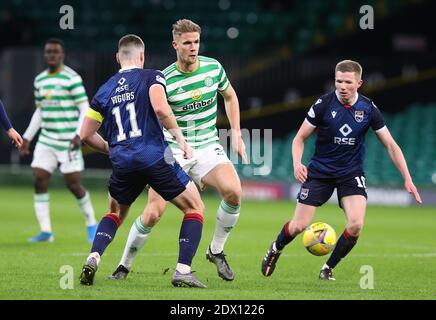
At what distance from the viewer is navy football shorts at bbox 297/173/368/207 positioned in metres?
9.23

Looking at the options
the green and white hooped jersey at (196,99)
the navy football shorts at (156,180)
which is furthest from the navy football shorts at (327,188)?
the navy football shorts at (156,180)

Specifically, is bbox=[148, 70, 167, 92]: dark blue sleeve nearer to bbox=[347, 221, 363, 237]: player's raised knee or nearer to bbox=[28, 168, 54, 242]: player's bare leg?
bbox=[347, 221, 363, 237]: player's raised knee

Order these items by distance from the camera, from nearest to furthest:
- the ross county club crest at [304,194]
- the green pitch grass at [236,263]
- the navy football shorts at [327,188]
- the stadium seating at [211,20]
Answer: the green pitch grass at [236,263] → the navy football shorts at [327,188] → the ross county club crest at [304,194] → the stadium seating at [211,20]

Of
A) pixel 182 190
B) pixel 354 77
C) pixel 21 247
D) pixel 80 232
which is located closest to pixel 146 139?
pixel 182 190

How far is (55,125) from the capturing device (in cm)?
1279

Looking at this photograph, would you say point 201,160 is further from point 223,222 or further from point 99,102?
point 99,102

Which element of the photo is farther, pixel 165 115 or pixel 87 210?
pixel 87 210

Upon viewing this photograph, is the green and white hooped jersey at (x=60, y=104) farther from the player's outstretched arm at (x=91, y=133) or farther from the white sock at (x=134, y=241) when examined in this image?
the player's outstretched arm at (x=91, y=133)

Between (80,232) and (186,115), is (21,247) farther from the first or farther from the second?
(186,115)

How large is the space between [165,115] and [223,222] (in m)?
1.62

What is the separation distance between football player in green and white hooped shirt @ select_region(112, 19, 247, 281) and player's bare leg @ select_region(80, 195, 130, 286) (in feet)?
1.26

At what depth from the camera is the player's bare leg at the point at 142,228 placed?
352 inches

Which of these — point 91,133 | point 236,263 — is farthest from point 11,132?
point 236,263

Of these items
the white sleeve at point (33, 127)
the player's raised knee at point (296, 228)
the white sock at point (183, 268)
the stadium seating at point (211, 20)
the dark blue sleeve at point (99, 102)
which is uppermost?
the stadium seating at point (211, 20)
